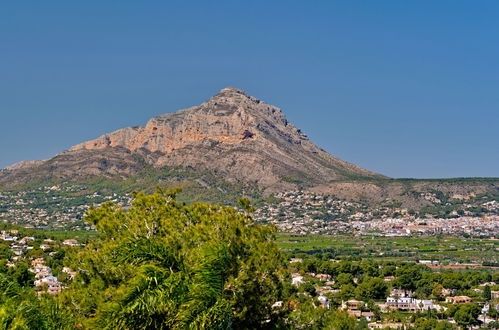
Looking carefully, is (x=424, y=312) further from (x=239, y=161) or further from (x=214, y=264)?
(x=239, y=161)

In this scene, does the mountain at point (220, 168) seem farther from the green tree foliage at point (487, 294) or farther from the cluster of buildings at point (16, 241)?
the green tree foliage at point (487, 294)

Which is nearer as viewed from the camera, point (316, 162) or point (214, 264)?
point (214, 264)

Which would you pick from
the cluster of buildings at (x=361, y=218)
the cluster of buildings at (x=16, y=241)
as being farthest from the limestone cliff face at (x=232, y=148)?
the cluster of buildings at (x=16, y=241)

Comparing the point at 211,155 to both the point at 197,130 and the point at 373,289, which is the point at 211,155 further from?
the point at 373,289

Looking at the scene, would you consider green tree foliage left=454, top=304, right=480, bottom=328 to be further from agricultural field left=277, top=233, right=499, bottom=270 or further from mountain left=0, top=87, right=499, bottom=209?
mountain left=0, top=87, right=499, bottom=209

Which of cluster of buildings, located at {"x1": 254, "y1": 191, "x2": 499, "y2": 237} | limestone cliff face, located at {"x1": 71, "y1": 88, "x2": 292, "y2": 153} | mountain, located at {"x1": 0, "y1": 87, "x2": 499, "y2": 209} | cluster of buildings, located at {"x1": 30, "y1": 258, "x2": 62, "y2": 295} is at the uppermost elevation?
limestone cliff face, located at {"x1": 71, "y1": 88, "x2": 292, "y2": 153}

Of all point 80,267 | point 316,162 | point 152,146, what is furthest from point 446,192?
point 80,267

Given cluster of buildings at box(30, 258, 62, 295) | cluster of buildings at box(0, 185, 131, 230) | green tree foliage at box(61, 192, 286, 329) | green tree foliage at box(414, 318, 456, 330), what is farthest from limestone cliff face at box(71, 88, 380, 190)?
green tree foliage at box(61, 192, 286, 329)
